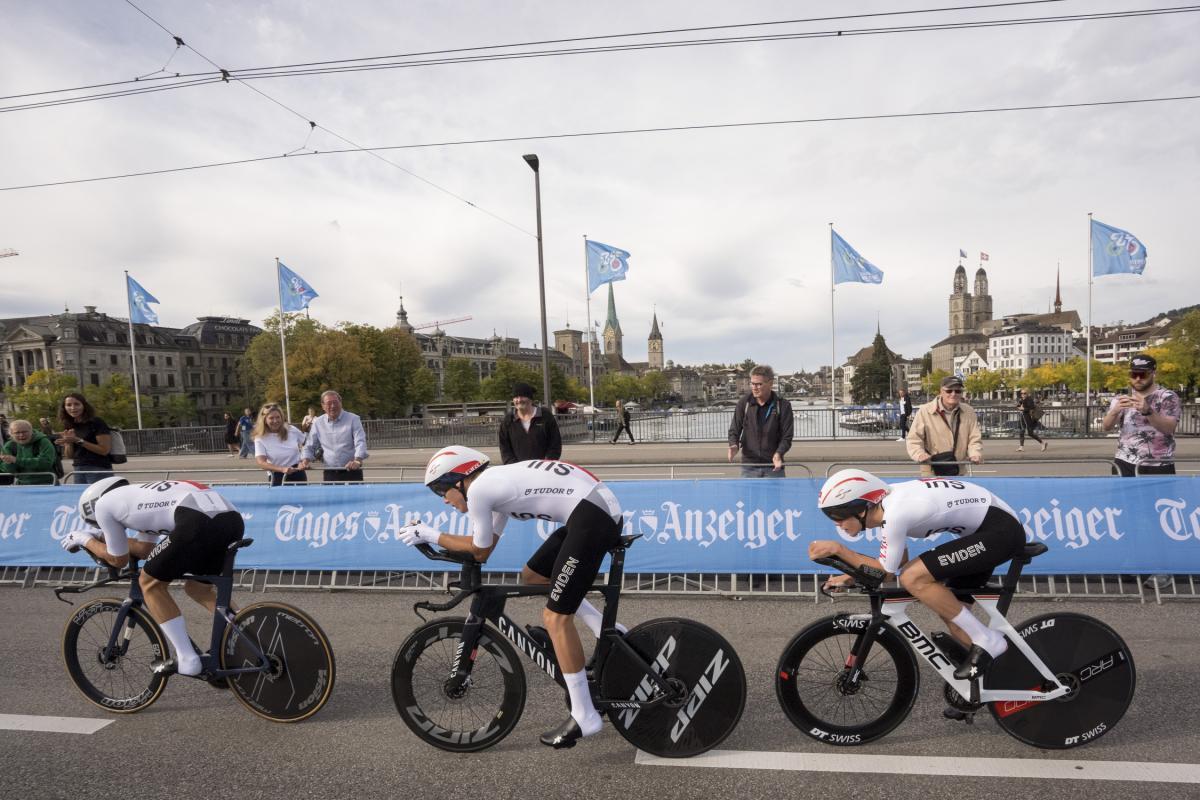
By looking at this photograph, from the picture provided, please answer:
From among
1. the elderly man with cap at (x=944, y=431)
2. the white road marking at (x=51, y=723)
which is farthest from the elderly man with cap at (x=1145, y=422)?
the white road marking at (x=51, y=723)

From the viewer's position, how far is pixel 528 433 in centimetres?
712

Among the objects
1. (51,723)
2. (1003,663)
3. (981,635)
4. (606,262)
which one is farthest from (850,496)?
(606,262)

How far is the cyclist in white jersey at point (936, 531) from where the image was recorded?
10.8 ft

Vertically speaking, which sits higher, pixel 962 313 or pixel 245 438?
pixel 962 313

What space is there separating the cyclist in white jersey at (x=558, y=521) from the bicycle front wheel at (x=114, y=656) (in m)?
2.17

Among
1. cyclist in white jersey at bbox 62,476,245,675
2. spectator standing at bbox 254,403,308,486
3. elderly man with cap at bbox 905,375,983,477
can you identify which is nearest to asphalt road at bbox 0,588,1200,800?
cyclist in white jersey at bbox 62,476,245,675

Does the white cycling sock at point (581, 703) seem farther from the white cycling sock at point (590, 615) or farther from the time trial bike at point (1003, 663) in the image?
the time trial bike at point (1003, 663)

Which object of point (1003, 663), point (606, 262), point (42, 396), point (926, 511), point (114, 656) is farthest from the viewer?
point (42, 396)

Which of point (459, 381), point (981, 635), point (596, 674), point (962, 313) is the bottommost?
point (596, 674)

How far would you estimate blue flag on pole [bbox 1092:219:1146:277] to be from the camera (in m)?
22.1

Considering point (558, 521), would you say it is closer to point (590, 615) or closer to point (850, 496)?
point (590, 615)

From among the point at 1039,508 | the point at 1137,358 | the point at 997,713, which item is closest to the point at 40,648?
the point at 997,713

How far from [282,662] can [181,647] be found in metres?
0.66

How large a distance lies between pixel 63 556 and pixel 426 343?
131536mm
